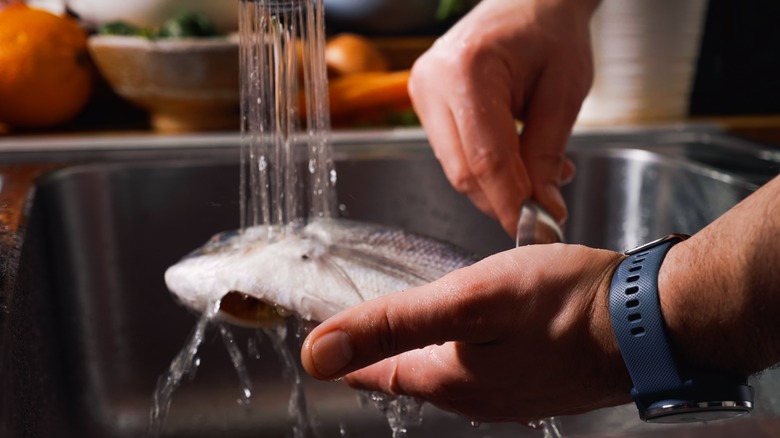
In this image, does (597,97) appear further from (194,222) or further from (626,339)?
(626,339)

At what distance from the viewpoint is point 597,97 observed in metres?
1.21

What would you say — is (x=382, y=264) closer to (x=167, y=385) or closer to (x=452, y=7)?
(x=167, y=385)

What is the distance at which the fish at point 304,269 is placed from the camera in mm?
568

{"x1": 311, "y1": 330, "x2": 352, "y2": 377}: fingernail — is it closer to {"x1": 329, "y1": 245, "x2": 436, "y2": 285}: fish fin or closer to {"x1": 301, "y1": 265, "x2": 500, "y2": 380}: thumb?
{"x1": 301, "y1": 265, "x2": 500, "y2": 380}: thumb

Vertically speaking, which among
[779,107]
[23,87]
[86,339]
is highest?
[23,87]

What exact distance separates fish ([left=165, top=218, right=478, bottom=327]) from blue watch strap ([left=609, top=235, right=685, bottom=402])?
0.16 m

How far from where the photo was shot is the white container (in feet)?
3.81

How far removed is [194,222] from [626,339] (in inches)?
23.4

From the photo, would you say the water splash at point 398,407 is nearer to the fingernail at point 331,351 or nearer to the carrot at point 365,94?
the fingernail at point 331,351

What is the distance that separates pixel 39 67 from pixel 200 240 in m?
0.39

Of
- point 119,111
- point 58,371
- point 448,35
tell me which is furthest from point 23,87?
point 448,35

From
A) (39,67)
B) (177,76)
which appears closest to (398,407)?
(177,76)

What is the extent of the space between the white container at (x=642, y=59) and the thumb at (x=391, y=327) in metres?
0.76

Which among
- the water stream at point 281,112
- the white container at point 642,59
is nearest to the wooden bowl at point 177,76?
the water stream at point 281,112
